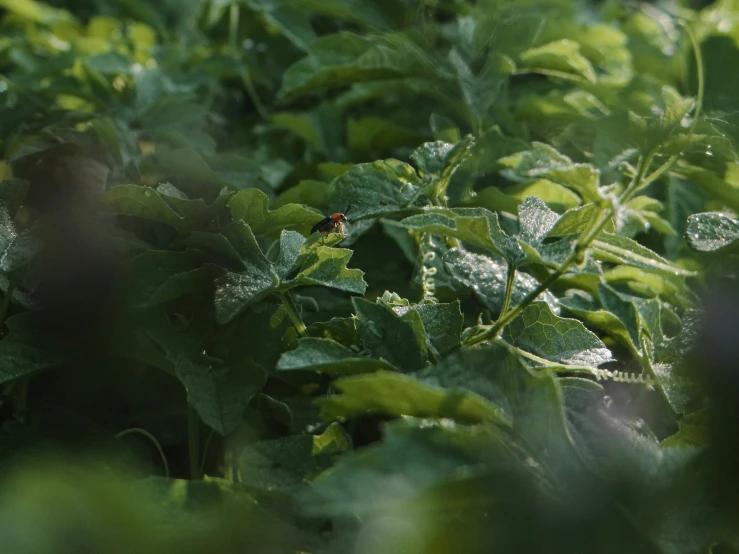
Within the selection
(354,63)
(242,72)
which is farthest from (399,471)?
(242,72)

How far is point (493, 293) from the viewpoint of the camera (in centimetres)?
85

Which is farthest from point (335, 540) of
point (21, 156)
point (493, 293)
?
point (21, 156)

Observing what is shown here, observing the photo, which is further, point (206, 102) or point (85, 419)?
point (206, 102)

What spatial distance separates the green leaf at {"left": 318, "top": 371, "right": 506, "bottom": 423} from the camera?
1.90 feet

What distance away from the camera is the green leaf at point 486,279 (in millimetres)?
838

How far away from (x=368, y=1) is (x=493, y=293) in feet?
3.00

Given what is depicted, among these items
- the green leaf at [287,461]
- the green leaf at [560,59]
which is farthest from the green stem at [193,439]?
the green leaf at [560,59]

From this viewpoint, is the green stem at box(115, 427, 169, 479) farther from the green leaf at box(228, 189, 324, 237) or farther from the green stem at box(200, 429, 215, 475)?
the green leaf at box(228, 189, 324, 237)

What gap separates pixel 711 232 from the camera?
2.51 feet

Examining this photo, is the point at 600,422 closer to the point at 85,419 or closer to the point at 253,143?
the point at 85,419

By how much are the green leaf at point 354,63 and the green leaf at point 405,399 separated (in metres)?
0.68

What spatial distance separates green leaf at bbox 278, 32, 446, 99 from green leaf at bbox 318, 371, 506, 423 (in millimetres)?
681

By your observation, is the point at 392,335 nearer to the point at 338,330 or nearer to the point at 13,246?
the point at 338,330

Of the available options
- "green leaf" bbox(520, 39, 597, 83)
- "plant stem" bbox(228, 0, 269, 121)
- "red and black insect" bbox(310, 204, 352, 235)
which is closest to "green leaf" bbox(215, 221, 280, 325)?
"red and black insect" bbox(310, 204, 352, 235)
